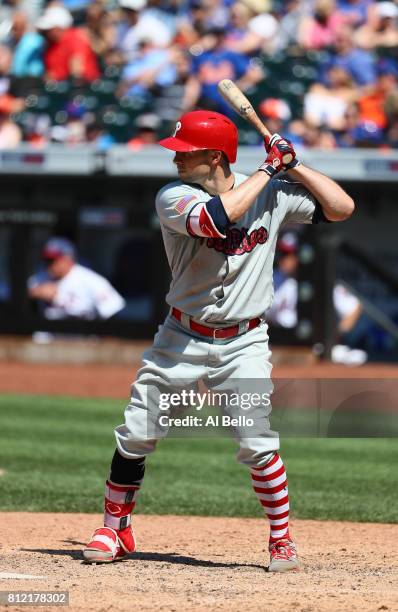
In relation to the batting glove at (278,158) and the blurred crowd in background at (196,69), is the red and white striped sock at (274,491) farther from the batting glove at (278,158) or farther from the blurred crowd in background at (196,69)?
the blurred crowd in background at (196,69)

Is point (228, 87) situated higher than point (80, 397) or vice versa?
point (228, 87)

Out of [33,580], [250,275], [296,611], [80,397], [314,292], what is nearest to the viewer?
[296,611]

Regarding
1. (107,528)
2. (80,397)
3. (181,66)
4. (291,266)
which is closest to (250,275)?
(107,528)

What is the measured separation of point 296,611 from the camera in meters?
4.00

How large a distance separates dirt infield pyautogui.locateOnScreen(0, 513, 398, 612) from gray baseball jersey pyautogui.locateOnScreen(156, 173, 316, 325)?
1.00 metres

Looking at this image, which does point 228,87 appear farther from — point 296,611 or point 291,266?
point 291,266

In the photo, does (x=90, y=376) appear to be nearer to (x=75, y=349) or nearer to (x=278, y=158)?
(x=75, y=349)

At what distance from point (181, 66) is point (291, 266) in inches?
111

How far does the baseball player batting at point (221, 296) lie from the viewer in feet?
15.7

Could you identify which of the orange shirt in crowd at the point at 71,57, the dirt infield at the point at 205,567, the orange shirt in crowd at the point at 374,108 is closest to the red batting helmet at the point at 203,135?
the dirt infield at the point at 205,567

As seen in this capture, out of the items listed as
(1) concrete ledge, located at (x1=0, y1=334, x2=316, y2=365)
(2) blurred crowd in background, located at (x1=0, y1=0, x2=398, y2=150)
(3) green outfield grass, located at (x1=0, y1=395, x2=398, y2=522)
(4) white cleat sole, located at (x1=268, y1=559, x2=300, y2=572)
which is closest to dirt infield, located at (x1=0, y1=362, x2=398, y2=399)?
(1) concrete ledge, located at (x1=0, y1=334, x2=316, y2=365)

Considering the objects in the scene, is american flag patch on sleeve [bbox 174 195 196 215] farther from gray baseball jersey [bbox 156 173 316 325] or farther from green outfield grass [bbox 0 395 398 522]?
green outfield grass [bbox 0 395 398 522]

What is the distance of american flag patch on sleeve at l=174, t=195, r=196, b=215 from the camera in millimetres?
4672

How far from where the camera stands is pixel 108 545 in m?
4.95
